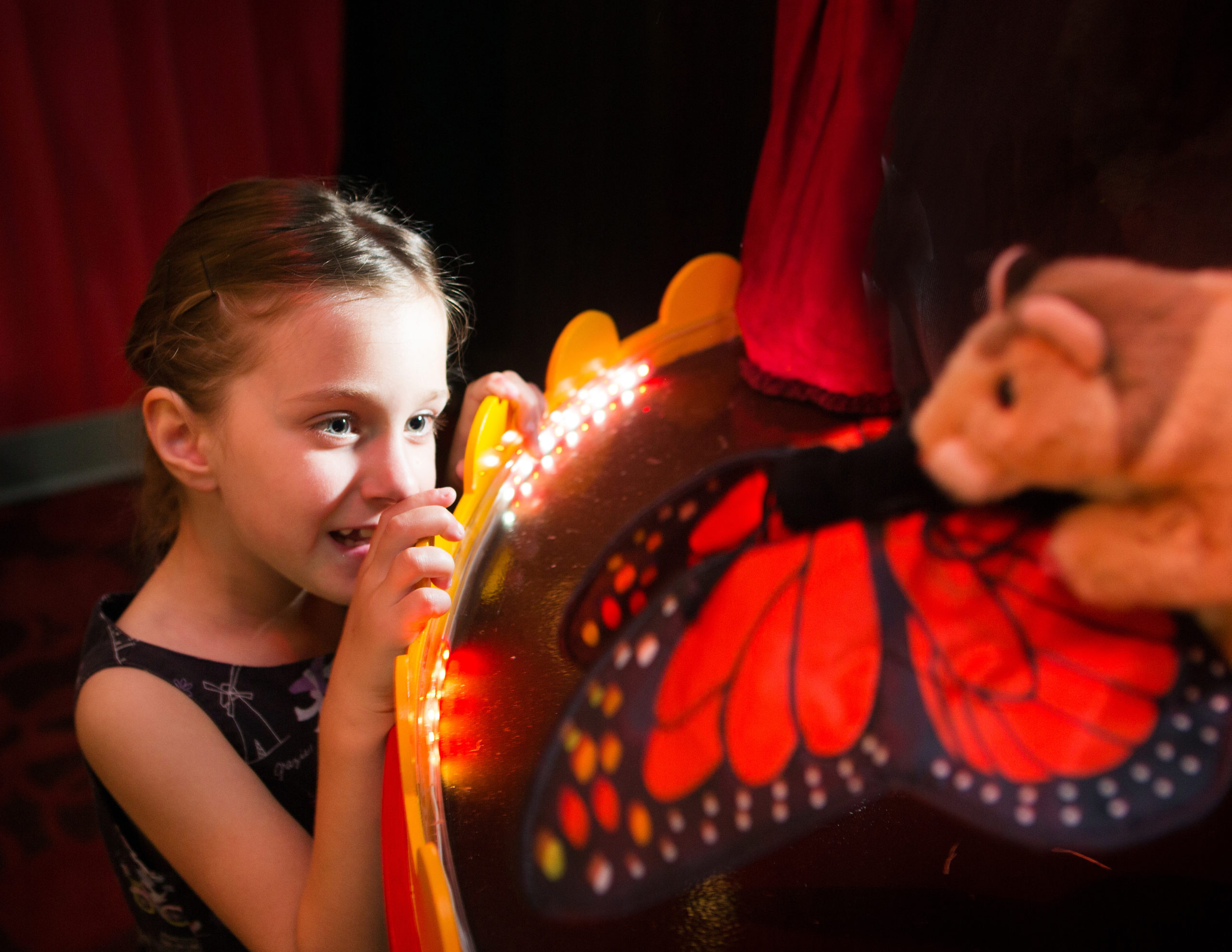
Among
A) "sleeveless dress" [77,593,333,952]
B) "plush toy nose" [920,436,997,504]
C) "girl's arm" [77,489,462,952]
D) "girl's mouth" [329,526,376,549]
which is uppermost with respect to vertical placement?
"plush toy nose" [920,436,997,504]

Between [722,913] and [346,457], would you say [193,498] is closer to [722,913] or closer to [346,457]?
[346,457]

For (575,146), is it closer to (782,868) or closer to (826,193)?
(826,193)

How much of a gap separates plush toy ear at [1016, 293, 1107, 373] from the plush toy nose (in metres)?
0.03

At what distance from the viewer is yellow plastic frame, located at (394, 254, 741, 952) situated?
332mm

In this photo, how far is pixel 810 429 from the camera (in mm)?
367

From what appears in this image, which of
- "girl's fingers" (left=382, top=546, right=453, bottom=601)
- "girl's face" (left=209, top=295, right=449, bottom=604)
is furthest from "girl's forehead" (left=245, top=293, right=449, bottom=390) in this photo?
"girl's fingers" (left=382, top=546, right=453, bottom=601)

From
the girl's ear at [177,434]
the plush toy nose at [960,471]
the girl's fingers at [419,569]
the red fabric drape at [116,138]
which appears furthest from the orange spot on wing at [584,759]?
the red fabric drape at [116,138]

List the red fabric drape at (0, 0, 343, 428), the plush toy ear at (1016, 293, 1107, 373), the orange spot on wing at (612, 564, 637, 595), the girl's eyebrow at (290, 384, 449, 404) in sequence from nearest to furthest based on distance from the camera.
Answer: the plush toy ear at (1016, 293, 1107, 373)
the orange spot on wing at (612, 564, 637, 595)
the girl's eyebrow at (290, 384, 449, 404)
the red fabric drape at (0, 0, 343, 428)

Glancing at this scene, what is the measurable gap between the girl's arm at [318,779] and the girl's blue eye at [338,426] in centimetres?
7

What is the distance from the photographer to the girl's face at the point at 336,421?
0.51m

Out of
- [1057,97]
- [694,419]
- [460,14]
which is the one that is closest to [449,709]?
[694,419]

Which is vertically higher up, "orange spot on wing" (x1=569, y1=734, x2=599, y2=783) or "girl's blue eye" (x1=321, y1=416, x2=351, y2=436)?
"orange spot on wing" (x1=569, y1=734, x2=599, y2=783)

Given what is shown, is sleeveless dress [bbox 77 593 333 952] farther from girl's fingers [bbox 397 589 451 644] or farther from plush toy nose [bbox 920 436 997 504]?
plush toy nose [bbox 920 436 997 504]

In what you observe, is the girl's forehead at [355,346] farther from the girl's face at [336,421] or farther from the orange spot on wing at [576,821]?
the orange spot on wing at [576,821]
